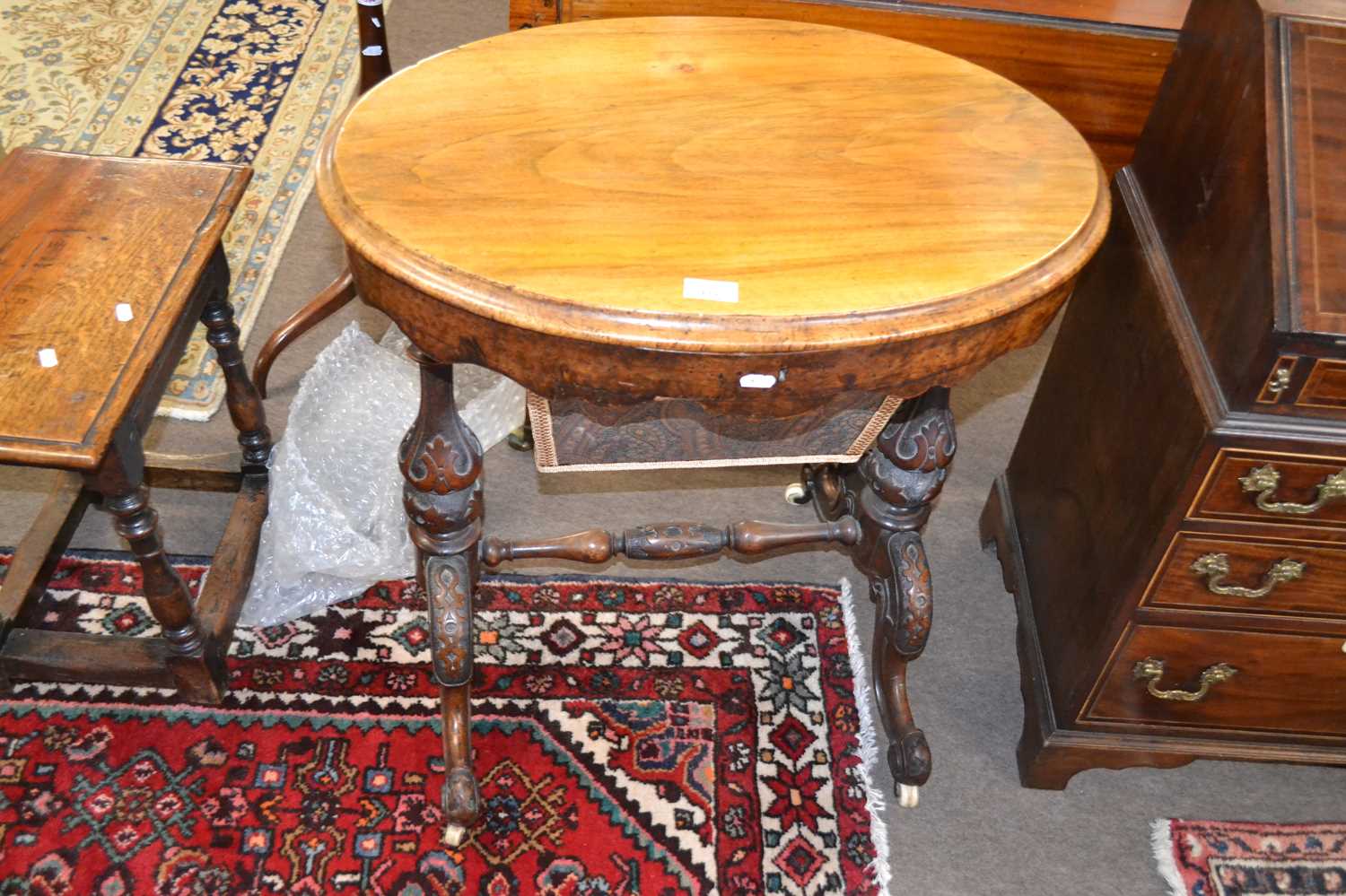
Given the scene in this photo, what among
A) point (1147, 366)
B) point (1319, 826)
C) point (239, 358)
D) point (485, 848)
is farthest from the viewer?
point (239, 358)

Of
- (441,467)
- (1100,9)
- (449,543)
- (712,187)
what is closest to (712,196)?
(712,187)

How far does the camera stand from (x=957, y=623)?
2.48 meters

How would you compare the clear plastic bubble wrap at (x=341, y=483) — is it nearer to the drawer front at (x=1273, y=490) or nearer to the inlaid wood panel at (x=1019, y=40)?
the inlaid wood panel at (x=1019, y=40)

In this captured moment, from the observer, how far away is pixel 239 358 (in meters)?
2.36

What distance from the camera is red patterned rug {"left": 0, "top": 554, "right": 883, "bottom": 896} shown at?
199cm

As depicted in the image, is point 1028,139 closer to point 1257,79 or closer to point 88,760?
point 1257,79

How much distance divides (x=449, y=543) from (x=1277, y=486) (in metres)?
1.26

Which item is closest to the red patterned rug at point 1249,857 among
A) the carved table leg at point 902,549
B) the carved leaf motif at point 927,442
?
the carved table leg at point 902,549

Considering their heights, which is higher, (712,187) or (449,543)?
(712,187)

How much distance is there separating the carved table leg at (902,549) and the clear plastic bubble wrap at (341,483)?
94cm

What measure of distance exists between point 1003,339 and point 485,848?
1221 mm

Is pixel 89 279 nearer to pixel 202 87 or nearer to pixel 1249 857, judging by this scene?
pixel 202 87

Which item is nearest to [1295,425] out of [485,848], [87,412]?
[485,848]

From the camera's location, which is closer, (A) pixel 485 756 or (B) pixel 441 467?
(B) pixel 441 467
